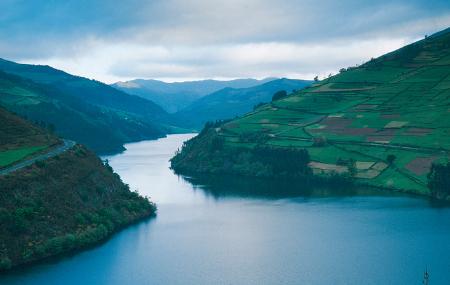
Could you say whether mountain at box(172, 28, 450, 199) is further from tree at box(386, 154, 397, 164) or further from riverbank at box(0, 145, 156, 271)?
riverbank at box(0, 145, 156, 271)

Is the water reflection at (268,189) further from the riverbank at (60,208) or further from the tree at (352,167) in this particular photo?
the riverbank at (60,208)

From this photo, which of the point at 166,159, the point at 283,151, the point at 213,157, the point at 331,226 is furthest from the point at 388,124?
the point at 166,159

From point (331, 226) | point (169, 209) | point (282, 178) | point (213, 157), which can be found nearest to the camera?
point (331, 226)

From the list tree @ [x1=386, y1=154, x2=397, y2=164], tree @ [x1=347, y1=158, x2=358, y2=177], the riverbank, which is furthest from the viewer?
tree @ [x1=347, y1=158, x2=358, y2=177]

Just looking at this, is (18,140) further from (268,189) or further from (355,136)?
(355,136)

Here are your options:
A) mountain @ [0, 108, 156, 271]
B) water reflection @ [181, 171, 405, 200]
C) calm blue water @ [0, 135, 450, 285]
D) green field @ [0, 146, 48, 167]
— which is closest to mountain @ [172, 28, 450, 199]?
water reflection @ [181, 171, 405, 200]

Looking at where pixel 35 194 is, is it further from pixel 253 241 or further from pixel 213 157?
pixel 213 157

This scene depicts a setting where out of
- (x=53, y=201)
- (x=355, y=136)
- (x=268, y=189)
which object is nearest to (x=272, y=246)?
(x=53, y=201)
